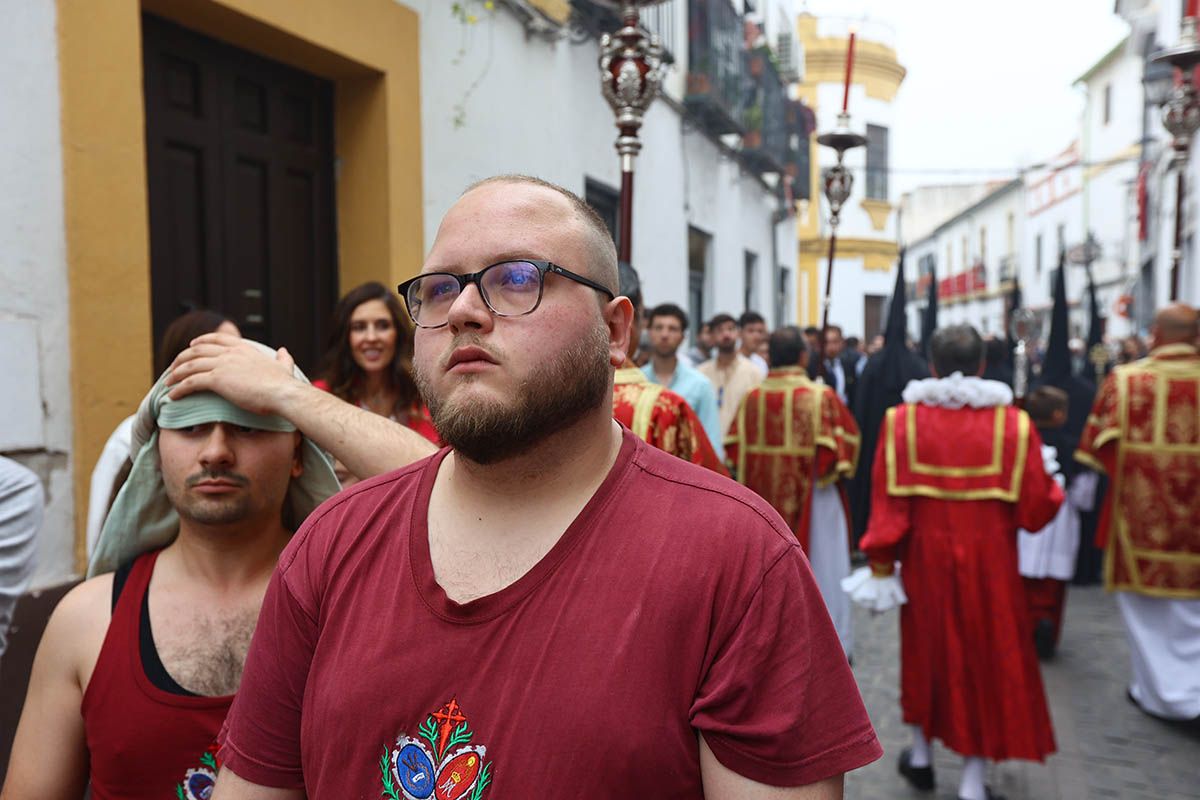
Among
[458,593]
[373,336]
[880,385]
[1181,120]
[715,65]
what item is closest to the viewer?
[458,593]

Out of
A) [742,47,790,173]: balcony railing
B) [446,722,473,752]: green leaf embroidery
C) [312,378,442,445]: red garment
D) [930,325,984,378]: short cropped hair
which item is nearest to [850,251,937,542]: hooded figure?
[930,325,984,378]: short cropped hair

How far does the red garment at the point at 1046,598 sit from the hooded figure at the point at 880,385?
2090 millimetres

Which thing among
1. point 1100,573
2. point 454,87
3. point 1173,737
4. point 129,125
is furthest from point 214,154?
point 1100,573

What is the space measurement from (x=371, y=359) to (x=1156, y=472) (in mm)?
4343

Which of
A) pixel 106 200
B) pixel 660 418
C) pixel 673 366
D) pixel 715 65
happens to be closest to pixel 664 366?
pixel 673 366

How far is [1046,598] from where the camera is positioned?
6.39m

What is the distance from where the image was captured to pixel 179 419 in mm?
1937

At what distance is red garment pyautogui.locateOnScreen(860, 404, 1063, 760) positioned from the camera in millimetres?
4348

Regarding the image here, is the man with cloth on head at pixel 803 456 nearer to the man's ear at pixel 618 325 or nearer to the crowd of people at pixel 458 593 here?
the crowd of people at pixel 458 593

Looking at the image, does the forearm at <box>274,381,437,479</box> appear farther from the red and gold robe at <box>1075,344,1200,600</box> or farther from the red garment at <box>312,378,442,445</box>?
the red and gold robe at <box>1075,344,1200,600</box>

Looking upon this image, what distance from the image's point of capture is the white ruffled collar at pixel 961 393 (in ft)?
14.8

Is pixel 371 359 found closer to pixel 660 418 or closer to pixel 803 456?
pixel 660 418

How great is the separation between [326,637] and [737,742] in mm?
592

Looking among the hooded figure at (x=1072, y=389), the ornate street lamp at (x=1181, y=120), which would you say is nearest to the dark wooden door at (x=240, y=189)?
the ornate street lamp at (x=1181, y=120)
